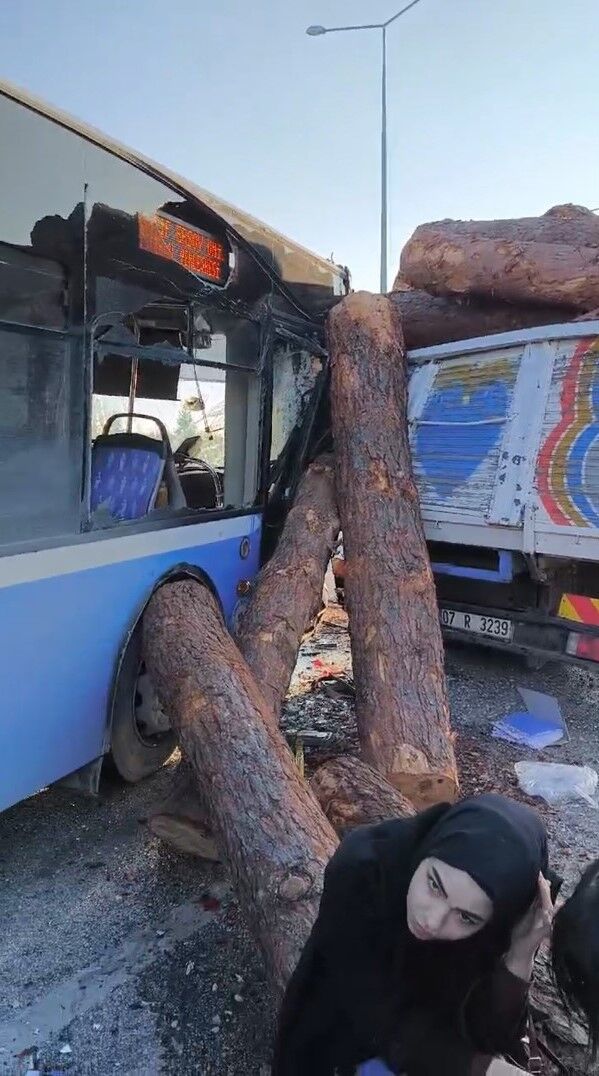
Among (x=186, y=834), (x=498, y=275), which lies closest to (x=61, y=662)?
(x=186, y=834)

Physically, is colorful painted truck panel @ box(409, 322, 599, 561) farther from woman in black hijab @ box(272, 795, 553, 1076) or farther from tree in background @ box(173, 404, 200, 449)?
woman in black hijab @ box(272, 795, 553, 1076)

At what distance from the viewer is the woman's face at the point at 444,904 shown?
147 centimetres

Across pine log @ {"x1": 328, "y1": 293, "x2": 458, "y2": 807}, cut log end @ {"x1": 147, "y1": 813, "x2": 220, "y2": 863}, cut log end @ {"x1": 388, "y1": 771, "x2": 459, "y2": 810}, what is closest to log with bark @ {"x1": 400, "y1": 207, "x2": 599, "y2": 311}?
pine log @ {"x1": 328, "y1": 293, "x2": 458, "y2": 807}

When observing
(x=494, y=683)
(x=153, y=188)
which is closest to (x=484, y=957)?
(x=153, y=188)

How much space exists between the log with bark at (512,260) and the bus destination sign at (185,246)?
2288 mm

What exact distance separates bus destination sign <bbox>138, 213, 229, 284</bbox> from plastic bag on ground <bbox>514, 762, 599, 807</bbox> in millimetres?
3165

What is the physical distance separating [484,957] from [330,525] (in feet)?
11.9

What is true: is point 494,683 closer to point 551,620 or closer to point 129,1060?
point 551,620

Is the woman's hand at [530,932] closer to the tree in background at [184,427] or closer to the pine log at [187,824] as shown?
the pine log at [187,824]

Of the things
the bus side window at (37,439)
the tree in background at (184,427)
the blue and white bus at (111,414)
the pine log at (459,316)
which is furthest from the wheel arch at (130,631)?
the pine log at (459,316)

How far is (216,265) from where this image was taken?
4152 millimetres

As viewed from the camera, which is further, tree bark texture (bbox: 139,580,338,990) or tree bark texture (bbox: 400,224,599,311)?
tree bark texture (bbox: 400,224,599,311)

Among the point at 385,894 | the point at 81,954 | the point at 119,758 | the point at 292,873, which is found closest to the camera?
the point at 385,894

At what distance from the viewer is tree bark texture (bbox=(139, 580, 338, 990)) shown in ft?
8.09
